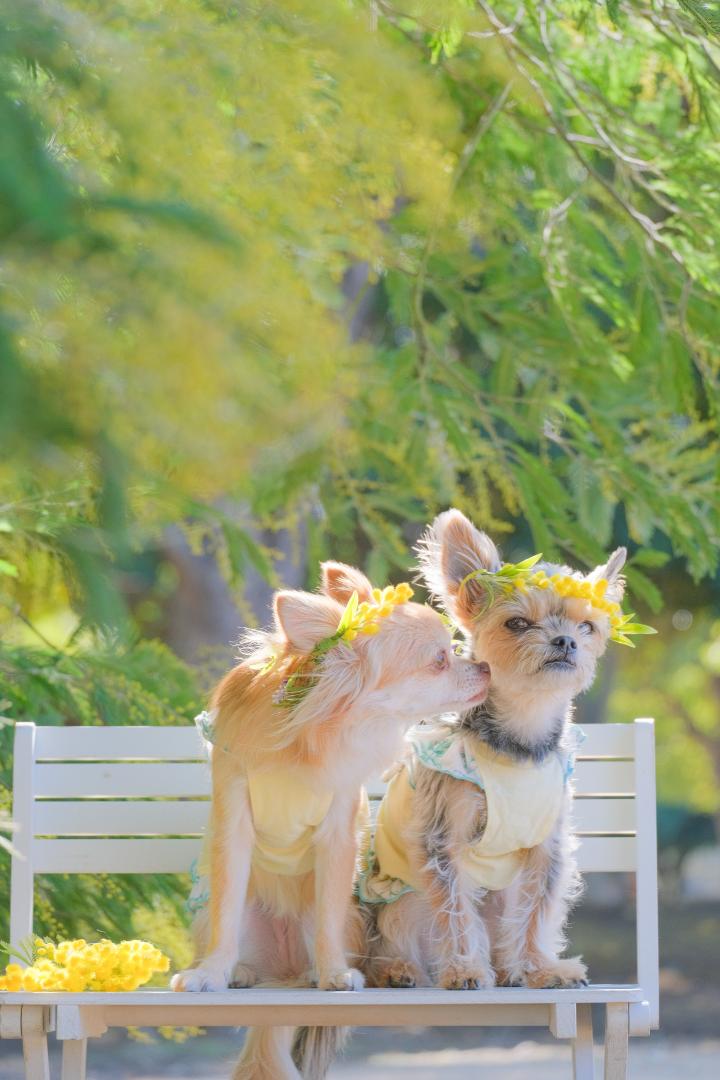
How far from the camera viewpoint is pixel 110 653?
413 centimetres

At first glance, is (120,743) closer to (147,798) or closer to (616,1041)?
(147,798)

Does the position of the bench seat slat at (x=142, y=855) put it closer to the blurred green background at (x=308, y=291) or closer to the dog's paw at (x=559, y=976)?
the dog's paw at (x=559, y=976)

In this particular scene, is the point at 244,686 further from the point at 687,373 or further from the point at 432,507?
the point at 432,507

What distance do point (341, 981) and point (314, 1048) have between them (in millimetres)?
471

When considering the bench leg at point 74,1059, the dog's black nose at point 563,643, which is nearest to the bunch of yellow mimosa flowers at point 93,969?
the bench leg at point 74,1059

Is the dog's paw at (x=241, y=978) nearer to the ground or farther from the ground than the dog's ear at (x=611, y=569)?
nearer to the ground

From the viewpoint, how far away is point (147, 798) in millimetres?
3350

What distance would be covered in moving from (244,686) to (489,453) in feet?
6.52

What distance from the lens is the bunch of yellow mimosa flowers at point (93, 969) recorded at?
2688 millimetres

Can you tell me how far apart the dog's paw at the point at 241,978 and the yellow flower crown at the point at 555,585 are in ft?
2.74

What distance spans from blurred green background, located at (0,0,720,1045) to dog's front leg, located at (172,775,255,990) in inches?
22.4

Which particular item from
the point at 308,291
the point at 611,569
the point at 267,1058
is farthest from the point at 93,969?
the point at 308,291

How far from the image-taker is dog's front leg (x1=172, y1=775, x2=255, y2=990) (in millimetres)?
2660

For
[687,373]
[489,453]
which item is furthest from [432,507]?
[687,373]
